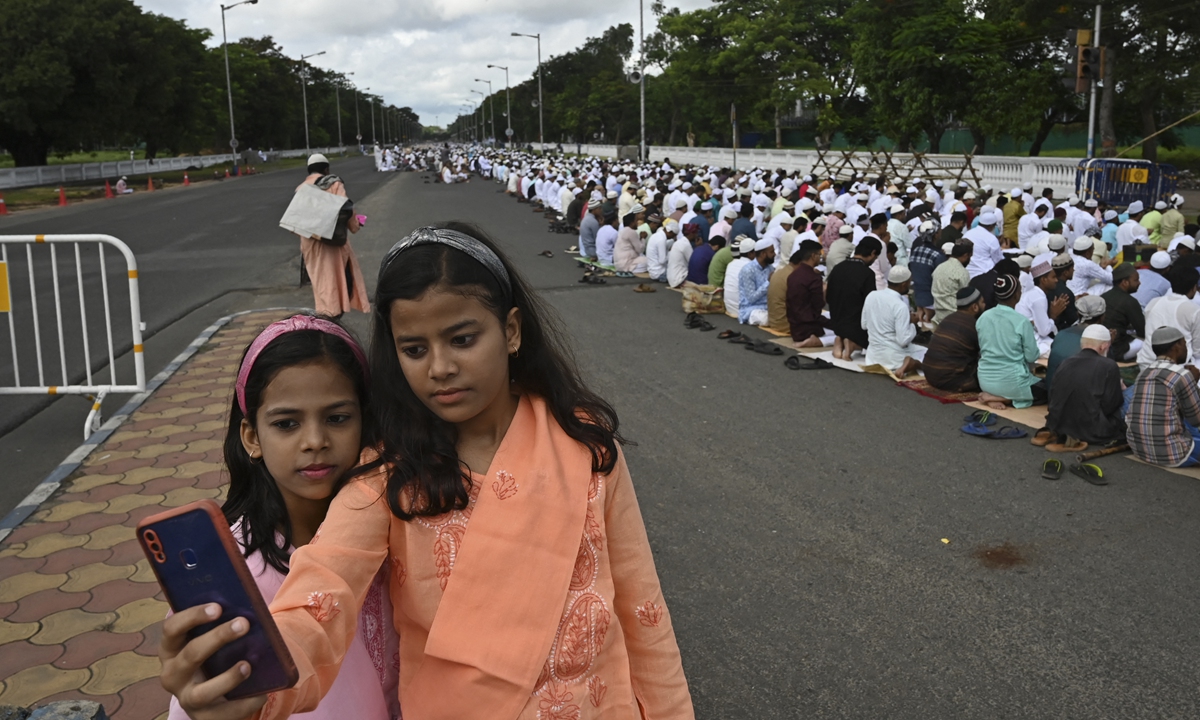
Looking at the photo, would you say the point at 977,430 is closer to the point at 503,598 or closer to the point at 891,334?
the point at 891,334

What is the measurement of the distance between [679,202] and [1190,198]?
14760 mm

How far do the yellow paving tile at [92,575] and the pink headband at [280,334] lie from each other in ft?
A: 9.08

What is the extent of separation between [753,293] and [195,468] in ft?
23.0

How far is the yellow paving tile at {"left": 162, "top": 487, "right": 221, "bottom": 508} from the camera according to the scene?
4993mm

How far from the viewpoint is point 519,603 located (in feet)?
5.07

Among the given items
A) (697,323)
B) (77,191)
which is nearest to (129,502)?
(697,323)

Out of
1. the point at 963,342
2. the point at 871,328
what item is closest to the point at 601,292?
the point at 871,328

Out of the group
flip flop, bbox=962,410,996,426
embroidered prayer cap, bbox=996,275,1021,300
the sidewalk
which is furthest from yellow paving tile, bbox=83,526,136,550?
embroidered prayer cap, bbox=996,275,1021,300

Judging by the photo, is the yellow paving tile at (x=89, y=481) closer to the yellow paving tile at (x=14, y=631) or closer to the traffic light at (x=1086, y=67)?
the yellow paving tile at (x=14, y=631)

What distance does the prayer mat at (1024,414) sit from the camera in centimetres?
701

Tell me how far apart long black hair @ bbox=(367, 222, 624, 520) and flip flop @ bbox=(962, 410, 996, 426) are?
562 centimetres

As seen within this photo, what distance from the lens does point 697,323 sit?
10.8 metres

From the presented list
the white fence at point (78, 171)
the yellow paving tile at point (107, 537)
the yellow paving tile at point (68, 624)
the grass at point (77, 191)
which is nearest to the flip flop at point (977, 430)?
the yellow paving tile at point (107, 537)

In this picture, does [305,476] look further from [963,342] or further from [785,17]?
[785,17]
